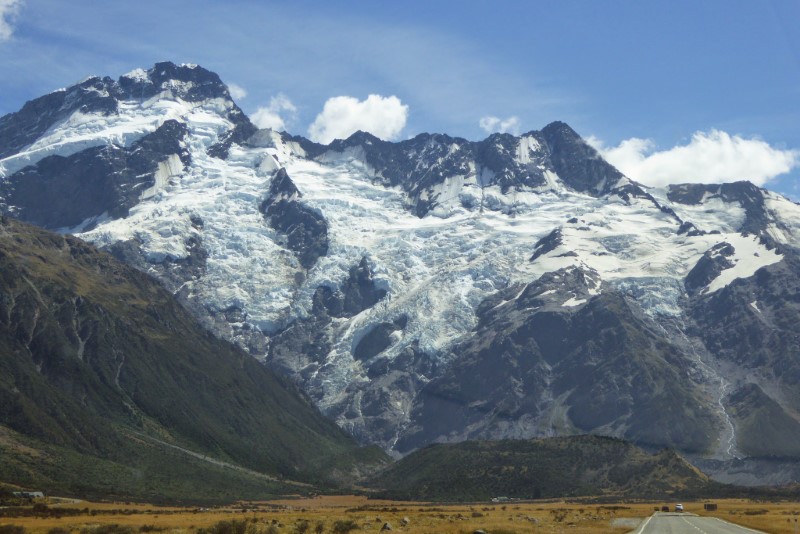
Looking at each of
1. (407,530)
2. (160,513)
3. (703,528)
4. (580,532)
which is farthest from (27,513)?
(703,528)

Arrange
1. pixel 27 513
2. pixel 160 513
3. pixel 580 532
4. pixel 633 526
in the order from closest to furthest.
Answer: pixel 580 532, pixel 633 526, pixel 27 513, pixel 160 513

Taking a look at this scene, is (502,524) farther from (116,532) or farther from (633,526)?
(116,532)

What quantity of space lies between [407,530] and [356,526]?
5.81 meters

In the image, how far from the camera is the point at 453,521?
136 m

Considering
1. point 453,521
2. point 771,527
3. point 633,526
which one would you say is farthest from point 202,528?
point 771,527

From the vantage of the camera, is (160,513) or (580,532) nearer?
(580,532)

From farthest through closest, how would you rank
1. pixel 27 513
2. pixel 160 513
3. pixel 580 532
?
pixel 160 513
pixel 27 513
pixel 580 532

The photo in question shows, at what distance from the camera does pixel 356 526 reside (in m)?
115

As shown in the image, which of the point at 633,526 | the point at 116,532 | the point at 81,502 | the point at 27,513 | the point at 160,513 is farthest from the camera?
the point at 81,502

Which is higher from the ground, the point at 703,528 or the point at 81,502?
the point at 703,528

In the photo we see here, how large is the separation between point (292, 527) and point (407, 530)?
39.2 ft

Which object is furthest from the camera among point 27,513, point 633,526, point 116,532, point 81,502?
point 81,502

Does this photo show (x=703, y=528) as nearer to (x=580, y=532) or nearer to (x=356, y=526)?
(x=580, y=532)

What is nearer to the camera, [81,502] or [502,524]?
[502,524]
